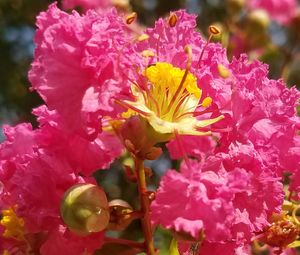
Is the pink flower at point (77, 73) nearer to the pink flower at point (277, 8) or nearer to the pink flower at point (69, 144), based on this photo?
the pink flower at point (69, 144)

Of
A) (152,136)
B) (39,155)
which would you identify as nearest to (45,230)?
(39,155)

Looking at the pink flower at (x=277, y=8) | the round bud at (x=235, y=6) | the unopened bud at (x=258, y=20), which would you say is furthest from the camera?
the pink flower at (x=277, y=8)

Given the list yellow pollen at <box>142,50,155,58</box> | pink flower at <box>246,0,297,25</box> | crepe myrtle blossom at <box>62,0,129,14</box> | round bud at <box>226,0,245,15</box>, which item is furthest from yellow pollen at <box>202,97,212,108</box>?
pink flower at <box>246,0,297,25</box>

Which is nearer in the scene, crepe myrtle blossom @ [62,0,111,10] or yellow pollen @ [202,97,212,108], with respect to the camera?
yellow pollen @ [202,97,212,108]

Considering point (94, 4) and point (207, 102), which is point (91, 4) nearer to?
point (94, 4)

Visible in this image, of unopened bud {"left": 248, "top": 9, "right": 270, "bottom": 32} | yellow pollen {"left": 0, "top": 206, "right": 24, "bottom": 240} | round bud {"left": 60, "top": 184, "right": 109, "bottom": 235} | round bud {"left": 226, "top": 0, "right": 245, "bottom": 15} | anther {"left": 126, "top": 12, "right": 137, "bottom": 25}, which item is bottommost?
unopened bud {"left": 248, "top": 9, "right": 270, "bottom": 32}

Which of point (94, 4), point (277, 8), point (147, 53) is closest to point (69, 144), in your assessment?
point (147, 53)

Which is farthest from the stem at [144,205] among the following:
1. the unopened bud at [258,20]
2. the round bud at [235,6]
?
the unopened bud at [258,20]

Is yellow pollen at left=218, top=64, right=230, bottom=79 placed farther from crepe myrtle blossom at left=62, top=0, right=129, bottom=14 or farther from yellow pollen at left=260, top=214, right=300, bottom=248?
crepe myrtle blossom at left=62, top=0, right=129, bottom=14
